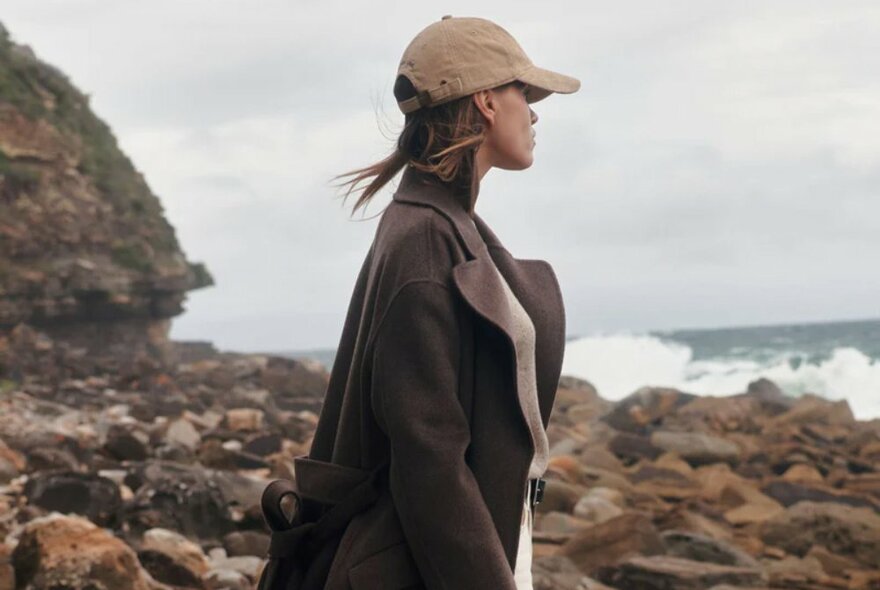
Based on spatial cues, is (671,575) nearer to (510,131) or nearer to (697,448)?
(510,131)

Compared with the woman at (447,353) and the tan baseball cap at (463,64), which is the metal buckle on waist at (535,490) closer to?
the woman at (447,353)

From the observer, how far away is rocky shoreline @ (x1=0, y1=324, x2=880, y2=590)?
20.6 feet

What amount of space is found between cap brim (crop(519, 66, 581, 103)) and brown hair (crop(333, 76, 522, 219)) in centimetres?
3

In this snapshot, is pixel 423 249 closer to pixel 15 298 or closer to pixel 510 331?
pixel 510 331

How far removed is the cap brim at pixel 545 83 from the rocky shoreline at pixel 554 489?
9.67 feet

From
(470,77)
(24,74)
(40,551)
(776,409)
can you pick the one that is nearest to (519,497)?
(470,77)

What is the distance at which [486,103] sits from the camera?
263cm

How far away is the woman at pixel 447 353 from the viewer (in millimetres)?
2434

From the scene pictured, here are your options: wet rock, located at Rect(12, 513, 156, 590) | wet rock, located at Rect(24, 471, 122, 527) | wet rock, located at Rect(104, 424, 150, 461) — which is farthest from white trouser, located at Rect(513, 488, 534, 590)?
wet rock, located at Rect(104, 424, 150, 461)

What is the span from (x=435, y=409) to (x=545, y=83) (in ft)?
2.29

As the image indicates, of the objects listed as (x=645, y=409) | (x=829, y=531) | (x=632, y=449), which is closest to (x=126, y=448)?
(x=829, y=531)

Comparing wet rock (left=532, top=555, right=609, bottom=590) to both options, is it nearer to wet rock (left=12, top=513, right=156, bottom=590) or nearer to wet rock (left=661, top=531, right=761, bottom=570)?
wet rock (left=661, top=531, right=761, bottom=570)

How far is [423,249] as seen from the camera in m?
2.52

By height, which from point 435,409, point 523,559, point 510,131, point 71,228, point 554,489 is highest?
point 71,228
